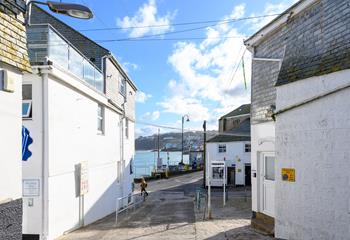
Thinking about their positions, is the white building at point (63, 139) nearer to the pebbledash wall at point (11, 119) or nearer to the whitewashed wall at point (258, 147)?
the pebbledash wall at point (11, 119)

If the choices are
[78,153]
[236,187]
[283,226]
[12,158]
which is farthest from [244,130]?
[12,158]

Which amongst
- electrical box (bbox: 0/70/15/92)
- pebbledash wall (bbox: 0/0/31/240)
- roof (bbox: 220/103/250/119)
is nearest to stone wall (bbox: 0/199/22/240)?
pebbledash wall (bbox: 0/0/31/240)

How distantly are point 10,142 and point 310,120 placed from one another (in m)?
6.23

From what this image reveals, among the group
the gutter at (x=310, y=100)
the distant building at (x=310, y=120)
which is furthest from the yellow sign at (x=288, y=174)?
the gutter at (x=310, y=100)

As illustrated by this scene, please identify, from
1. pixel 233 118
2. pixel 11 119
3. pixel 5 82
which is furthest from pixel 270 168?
pixel 233 118

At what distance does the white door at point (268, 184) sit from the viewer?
497 inches

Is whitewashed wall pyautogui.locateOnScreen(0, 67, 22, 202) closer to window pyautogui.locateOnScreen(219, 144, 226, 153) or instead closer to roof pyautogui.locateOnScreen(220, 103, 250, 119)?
window pyautogui.locateOnScreen(219, 144, 226, 153)

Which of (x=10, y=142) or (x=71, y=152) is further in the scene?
(x=71, y=152)

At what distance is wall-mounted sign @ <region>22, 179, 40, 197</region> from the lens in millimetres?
11945

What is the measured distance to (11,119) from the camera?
6.03 metres

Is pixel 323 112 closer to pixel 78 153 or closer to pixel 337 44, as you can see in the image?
pixel 337 44

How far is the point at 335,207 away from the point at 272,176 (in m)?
4.54

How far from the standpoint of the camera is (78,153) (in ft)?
49.8

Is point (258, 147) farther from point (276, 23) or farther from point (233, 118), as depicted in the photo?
point (233, 118)
